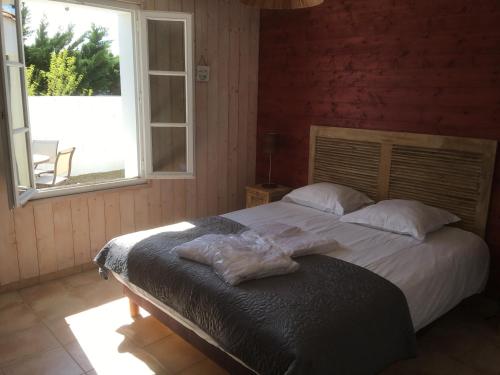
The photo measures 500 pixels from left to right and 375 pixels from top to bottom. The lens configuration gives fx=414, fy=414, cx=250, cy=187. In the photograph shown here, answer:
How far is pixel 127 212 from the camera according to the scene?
349 cm

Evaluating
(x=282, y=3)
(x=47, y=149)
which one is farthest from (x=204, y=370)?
(x=47, y=149)

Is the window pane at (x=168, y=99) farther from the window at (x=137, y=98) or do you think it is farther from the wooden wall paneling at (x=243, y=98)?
the wooden wall paneling at (x=243, y=98)

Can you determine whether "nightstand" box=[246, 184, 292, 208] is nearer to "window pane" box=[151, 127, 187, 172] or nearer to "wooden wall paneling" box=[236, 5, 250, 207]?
"wooden wall paneling" box=[236, 5, 250, 207]

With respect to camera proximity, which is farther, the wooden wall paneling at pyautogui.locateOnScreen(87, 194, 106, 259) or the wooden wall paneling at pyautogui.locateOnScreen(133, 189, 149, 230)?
the wooden wall paneling at pyautogui.locateOnScreen(133, 189, 149, 230)

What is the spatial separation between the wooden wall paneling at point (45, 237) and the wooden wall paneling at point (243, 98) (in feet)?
5.73

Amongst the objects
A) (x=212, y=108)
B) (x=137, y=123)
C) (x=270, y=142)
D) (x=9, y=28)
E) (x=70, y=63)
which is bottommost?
(x=270, y=142)

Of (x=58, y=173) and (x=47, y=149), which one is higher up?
(x=47, y=149)

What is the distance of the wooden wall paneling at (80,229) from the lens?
3.19 metres

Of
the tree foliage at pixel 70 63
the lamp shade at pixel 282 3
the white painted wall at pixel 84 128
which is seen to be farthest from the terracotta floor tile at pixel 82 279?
the tree foliage at pixel 70 63

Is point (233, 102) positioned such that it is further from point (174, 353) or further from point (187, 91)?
point (174, 353)

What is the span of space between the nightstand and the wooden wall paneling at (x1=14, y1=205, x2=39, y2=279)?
1796 mm

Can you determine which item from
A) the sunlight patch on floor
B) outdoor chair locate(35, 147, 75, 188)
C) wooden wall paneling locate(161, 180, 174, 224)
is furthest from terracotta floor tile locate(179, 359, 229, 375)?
outdoor chair locate(35, 147, 75, 188)

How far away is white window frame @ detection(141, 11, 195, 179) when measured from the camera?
3268 mm

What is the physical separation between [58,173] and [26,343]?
2.43m
